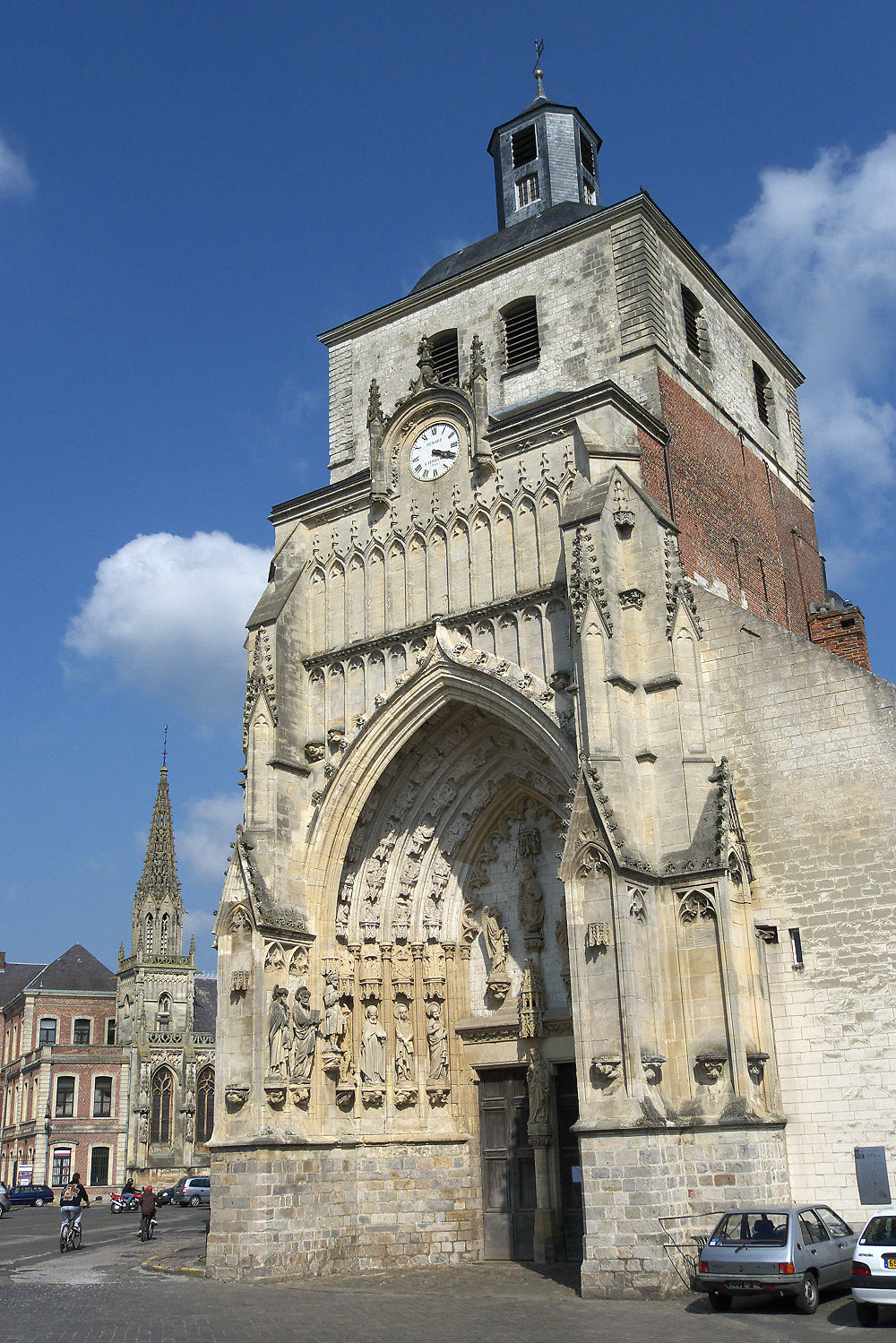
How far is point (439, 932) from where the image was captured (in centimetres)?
1762

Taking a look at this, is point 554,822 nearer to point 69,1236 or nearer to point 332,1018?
point 332,1018

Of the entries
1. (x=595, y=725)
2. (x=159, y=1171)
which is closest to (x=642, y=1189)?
(x=595, y=725)

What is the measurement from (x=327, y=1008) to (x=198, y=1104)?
36264mm

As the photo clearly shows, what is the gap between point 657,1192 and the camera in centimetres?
1271

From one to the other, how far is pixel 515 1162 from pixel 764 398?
545 inches

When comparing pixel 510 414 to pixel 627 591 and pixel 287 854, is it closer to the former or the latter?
pixel 627 591

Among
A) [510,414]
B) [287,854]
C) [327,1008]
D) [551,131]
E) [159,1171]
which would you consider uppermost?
[551,131]

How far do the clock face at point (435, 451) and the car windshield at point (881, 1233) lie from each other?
11081 millimetres

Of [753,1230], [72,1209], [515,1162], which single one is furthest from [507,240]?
[72,1209]

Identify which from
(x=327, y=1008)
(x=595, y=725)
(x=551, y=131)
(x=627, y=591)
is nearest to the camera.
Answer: (x=595, y=725)

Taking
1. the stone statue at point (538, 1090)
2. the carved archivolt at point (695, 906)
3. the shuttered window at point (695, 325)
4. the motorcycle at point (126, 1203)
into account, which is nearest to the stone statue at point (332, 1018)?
the stone statue at point (538, 1090)

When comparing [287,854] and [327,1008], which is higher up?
[287,854]

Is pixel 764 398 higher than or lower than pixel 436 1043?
higher

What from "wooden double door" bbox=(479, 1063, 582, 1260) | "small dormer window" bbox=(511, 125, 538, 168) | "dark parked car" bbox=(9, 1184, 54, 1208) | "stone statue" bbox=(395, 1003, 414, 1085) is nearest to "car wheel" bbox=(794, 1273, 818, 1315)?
"wooden double door" bbox=(479, 1063, 582, 1260)
